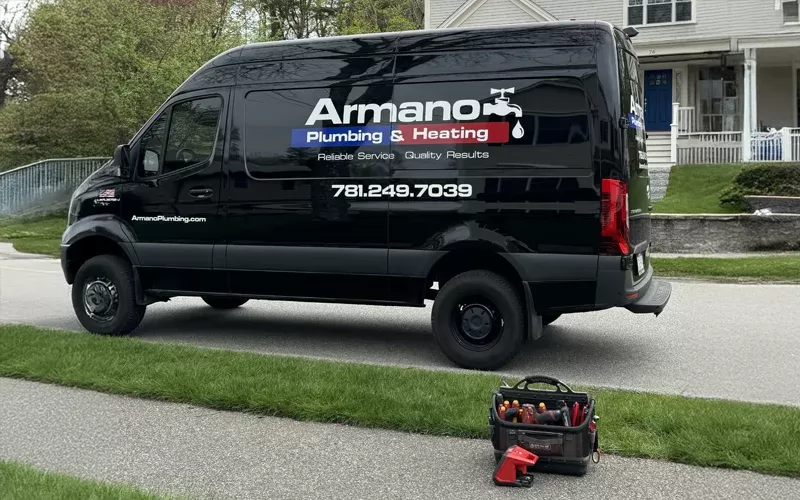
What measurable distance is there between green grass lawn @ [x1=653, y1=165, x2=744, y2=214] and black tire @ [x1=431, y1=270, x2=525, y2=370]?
1221cm

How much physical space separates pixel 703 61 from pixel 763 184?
846 centimetres

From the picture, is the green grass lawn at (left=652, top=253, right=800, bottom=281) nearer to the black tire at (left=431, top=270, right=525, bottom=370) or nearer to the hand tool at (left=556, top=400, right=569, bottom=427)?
the black tire at (left=431, top=270, right=525, bottom=370)

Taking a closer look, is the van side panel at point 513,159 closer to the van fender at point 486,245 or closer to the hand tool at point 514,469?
the van fender at point 486,245

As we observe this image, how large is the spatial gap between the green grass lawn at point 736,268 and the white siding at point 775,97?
13.3m

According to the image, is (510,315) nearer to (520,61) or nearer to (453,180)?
(453,180)

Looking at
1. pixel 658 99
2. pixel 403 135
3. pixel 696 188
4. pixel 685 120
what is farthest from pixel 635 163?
pixel 658 99

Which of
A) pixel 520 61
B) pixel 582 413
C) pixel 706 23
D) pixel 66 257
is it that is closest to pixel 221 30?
pixel 706 23

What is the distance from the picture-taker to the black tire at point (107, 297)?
27.0ft

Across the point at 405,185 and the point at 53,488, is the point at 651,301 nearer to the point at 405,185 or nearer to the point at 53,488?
the point at 405,185

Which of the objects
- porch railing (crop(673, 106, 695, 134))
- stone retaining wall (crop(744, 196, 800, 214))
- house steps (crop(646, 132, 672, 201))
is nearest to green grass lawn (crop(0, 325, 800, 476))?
stone retaining wall (crop(744, 196, 800, 214))

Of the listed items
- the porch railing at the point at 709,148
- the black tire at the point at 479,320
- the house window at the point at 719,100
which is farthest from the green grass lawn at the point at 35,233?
the house window at the point at 719,100

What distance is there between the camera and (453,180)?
22.3 feet

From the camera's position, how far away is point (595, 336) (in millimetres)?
8359

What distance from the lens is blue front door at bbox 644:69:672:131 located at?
83.7 ft
